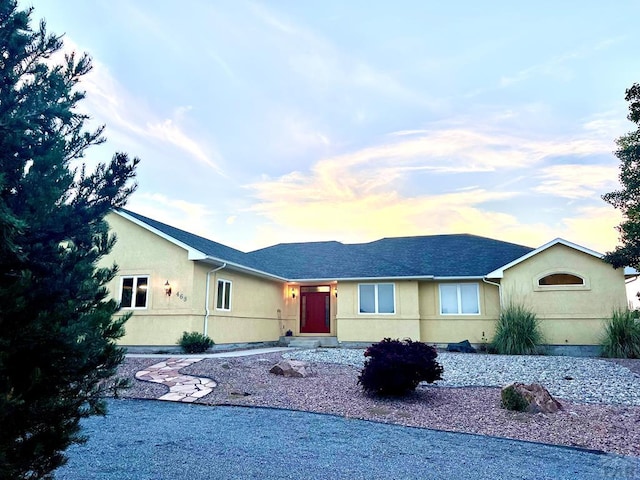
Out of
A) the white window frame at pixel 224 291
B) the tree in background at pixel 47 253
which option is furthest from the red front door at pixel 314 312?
the tree in background at pixel 47 253

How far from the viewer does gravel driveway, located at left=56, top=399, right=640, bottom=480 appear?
13.7ft

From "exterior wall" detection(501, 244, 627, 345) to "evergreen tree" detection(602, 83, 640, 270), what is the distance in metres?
1.19

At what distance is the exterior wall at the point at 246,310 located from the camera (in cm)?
1446

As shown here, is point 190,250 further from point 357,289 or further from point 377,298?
point 377,298

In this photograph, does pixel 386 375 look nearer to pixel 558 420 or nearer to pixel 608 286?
pixel 558 420

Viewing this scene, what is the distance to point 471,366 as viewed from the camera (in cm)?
1098

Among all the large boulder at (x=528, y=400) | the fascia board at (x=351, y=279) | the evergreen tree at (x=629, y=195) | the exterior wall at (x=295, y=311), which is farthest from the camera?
the exterior wall at (x=295, y=311)

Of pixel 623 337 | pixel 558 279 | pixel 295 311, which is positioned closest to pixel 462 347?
pixel 558 279

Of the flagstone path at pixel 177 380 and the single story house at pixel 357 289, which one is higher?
the single story house at pixel 357 289

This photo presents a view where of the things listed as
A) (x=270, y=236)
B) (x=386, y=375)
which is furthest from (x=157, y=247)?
(x=270, y=236)

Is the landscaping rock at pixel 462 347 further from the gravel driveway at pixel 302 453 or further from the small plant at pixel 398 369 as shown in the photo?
the gravel driveway at pixel 302 453

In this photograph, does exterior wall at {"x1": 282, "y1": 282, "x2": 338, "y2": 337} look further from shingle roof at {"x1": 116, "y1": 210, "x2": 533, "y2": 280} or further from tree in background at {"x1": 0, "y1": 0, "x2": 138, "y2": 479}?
tree in background at {"x1": 0, "y1": 0, "x2": 138, "y2": 479}

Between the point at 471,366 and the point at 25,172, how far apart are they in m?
10.8

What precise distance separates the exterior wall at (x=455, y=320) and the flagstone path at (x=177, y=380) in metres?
9.82
